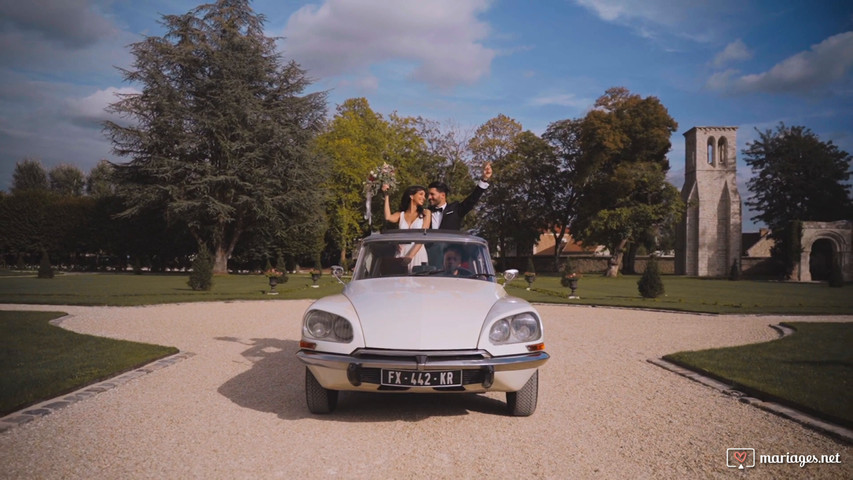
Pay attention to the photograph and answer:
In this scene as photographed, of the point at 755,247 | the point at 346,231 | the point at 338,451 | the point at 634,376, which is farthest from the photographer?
the point at 755,247

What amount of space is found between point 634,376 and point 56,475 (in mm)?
6242

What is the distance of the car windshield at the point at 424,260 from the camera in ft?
19.9

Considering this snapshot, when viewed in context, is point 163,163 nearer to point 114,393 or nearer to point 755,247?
point 114,393

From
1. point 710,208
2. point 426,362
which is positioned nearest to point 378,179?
point 426,362

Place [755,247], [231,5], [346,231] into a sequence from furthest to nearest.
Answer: [755,247]
[346,231]
[231,5]

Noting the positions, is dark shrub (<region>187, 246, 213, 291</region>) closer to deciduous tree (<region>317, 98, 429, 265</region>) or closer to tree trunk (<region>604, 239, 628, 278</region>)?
deciduous tree (<region>317, 98, 429, 265</region>)

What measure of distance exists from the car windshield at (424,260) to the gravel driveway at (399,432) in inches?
53.2

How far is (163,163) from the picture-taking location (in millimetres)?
35031

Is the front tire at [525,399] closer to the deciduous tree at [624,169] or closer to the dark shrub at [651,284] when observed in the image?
the dark shrub at [651,284]

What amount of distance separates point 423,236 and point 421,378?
2.10 metres

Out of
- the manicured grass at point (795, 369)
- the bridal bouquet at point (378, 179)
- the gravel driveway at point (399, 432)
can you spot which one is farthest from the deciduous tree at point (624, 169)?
the gravel driveway at point (399, 432)

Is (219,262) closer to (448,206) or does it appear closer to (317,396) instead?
(448,206)

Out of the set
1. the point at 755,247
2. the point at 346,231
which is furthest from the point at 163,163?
the point at 755,247

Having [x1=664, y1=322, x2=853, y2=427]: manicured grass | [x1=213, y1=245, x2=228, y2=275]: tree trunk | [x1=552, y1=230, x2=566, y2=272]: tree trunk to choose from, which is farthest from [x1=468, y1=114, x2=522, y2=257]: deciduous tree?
[x1=664, y1=322, x2=853, y2=427]: manicured grass
